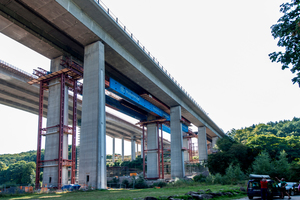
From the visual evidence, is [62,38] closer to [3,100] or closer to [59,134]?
[59,134]

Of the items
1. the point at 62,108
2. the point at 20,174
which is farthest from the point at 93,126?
the point at 20,174

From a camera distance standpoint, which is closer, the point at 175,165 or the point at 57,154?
the point at 57,154

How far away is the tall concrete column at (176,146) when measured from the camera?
56.3 metres

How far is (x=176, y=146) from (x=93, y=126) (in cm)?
3217

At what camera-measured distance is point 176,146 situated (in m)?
57.3

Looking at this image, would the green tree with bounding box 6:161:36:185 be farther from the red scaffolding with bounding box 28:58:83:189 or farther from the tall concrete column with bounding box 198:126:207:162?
the tall concrete column with bounding box 198:126:207:162

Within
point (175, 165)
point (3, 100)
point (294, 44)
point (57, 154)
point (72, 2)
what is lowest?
point (175, 165)

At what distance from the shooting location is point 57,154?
32.9 meters

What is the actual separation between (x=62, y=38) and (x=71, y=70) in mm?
4483

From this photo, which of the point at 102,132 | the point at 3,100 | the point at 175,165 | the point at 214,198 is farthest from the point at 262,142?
the point at 3,100

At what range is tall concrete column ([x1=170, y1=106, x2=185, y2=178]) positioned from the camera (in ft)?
185

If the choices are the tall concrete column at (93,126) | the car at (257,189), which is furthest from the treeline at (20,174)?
the car at (257,189)

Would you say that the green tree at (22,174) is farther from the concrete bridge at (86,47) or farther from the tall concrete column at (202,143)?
the tall concrete column at (202,143)

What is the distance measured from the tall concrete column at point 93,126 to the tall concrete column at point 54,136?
561 cm
